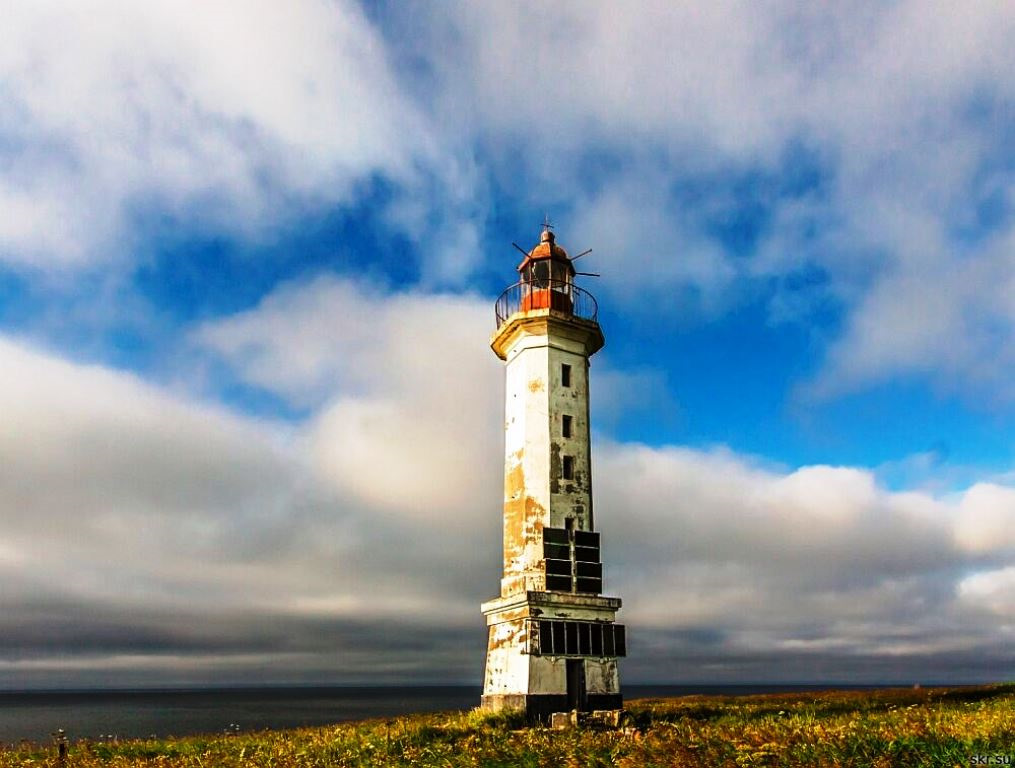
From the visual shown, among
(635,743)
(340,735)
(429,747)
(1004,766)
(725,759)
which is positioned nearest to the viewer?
(1004,766)

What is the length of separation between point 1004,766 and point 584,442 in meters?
18.6

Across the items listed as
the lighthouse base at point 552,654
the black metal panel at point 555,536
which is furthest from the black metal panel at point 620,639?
the black metal panel at point 555,536

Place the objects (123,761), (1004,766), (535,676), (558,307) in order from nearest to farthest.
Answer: (1004,766)
(123,761)
(535,676)
(558,307)

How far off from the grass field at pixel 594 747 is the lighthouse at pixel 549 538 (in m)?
2.26

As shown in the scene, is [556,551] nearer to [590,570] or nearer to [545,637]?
[590,570]

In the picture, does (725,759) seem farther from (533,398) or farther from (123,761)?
(533,398)

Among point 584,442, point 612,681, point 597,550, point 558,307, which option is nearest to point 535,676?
point 612,681

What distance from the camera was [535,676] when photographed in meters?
22.1

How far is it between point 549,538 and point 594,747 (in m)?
12.6

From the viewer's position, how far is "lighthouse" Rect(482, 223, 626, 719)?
22.7 meters

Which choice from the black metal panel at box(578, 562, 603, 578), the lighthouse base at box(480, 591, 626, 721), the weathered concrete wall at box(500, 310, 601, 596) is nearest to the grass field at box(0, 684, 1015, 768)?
the lighthouse base at box(480, 591, 626, 721)

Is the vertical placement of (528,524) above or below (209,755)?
above

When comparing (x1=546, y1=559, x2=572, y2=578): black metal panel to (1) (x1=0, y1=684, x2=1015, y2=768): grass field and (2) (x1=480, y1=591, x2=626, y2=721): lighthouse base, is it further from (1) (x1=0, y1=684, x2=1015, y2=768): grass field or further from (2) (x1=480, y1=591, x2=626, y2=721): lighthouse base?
(1) (x1=0, y1=684, x2=1015, y2=768): grass field

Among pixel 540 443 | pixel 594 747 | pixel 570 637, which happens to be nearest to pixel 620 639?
pixel 570 637
